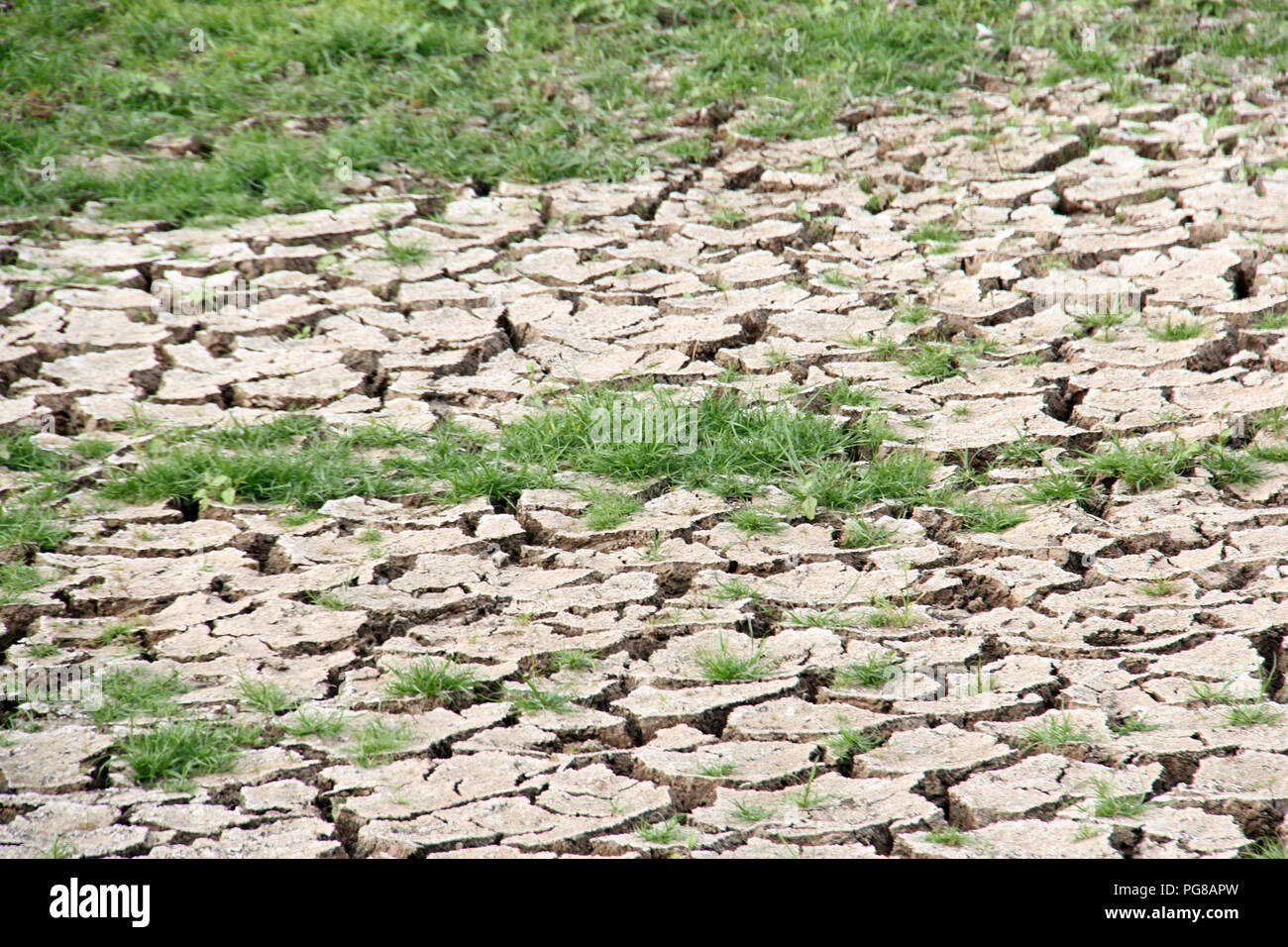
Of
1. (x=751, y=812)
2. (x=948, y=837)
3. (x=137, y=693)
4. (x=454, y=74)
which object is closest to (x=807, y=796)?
(x=751, y=812)

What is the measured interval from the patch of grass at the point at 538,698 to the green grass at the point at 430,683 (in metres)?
0.07

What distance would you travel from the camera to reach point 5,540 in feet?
9.13

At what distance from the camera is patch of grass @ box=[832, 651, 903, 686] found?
2.30 meters

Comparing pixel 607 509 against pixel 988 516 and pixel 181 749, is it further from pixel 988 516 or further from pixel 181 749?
pixel 181 749

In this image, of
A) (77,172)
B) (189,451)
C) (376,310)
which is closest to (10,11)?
(77,172)

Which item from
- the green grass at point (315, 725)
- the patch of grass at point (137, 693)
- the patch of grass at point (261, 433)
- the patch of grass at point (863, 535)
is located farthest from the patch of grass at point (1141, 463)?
the patch of grass at point (137, 693)

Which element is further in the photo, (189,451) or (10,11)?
(10,11)

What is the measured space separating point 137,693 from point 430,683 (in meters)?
0.51

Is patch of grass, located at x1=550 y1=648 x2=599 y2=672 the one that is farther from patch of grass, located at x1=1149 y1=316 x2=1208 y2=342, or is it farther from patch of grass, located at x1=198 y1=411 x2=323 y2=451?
patch of grass, located at x1=1149 y1=316 x2=1208 y2=342

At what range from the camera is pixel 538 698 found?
2.29 metres

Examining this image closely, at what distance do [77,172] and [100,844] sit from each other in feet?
11.4

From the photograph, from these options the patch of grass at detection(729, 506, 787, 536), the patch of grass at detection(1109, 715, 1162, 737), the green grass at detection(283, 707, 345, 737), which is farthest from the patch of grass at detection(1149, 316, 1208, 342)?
the green grass at detection(283, 707, 345, 737)

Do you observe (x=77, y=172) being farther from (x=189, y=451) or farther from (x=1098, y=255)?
(x=1098, y=255)

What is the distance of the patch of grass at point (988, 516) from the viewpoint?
2.79m
